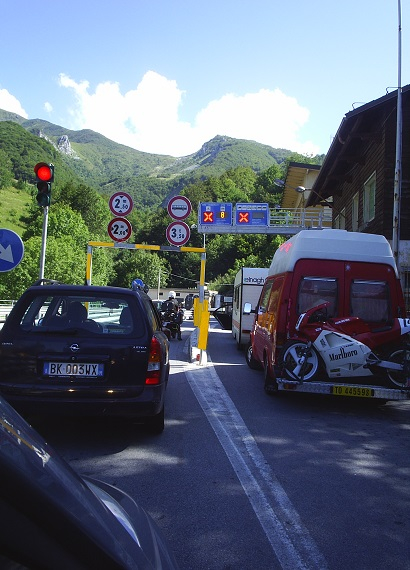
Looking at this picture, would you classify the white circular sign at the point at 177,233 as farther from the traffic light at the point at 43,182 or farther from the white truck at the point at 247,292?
the white truck at the point at 247,292

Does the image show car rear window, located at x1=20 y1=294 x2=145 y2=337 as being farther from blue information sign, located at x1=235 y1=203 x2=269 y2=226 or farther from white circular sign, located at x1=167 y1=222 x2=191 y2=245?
blue information sign, located at x1=235 y1=203 x2=269 y2=226

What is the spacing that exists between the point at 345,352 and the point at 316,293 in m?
1.19

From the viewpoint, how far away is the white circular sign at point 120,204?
1262 cm

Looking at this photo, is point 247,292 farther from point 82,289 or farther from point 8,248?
point 82,289

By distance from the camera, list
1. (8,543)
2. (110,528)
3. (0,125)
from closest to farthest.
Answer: (8,543)
(110,528)
(0,125)

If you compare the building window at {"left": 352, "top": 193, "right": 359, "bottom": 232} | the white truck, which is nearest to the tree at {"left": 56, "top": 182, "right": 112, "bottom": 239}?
the building window at {"left": 352, "top": 193, "right": 359, "bottom": 232}

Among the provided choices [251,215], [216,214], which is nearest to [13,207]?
[216,214]

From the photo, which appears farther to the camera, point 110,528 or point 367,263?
point 367,263

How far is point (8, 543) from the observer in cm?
121

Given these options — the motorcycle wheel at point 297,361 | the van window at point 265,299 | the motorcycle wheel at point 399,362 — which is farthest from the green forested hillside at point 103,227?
the motorcycle wheel at point 399,362

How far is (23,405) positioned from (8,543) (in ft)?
13.4

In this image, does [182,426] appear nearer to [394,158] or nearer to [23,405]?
[23,405]

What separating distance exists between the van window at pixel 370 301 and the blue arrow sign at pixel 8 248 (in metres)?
5.20

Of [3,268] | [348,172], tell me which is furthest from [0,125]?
[3,268]
